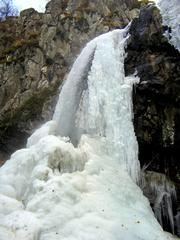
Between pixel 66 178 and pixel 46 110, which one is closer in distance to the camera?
pixel 66 178

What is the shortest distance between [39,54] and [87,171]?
1328cm

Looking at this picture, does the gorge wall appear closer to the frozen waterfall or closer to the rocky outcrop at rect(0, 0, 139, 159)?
the rocky outcrop at rect(0, 0, 139, 159)

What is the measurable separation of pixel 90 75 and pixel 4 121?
762cm

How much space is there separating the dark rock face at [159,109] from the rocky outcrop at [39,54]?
695 cm

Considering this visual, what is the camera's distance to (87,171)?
36.5 feet

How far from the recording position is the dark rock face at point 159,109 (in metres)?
13.9

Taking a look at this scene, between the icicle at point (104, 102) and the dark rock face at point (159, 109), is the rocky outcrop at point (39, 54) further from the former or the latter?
the dark rock face at point (159, 109)

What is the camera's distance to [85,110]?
1410cm

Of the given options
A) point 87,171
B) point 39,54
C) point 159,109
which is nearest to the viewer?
point 87,171

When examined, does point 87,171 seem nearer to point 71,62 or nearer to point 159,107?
point 159,107

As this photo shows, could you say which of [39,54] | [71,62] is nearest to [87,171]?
[71,62]

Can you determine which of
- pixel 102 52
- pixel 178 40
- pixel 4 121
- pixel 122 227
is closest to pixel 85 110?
pixel 102 52

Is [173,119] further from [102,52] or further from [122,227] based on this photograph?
[122,227]

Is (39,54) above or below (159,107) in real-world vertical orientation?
above
